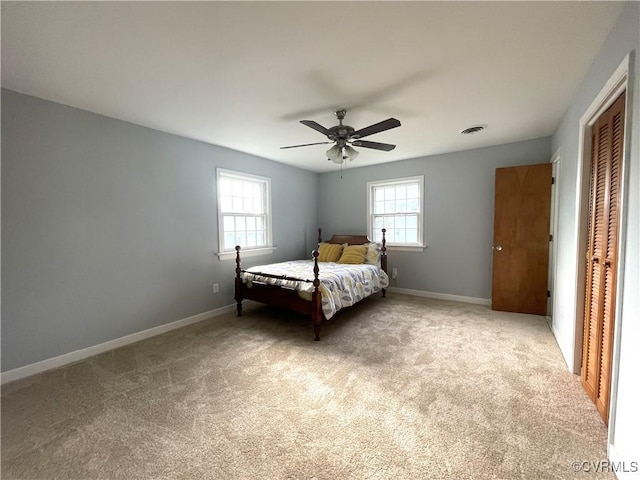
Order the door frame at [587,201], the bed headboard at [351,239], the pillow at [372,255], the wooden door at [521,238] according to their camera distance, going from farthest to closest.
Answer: the bed headboard at [351,239]
the pillow at [372,255]
the wooden door at [521,238]
the door frame at [587,201]

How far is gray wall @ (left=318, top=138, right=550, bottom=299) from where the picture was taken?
3947 mm

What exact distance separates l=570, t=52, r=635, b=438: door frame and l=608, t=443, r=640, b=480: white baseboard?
Result: 2.4 inches

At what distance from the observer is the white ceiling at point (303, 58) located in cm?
144

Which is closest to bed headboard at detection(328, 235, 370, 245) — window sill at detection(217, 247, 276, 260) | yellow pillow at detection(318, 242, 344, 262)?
yellow pillow at detection(318, 242, 344, 262)

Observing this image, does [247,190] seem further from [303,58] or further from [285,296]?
[303,58]

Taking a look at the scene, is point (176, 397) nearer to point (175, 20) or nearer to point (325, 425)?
point (325, 425)

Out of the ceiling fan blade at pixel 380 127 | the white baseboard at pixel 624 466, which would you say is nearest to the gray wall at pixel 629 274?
the white baseboard at pixel 624 466

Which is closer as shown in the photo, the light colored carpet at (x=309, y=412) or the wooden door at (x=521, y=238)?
the light colored carpet at (x=309, y=412)

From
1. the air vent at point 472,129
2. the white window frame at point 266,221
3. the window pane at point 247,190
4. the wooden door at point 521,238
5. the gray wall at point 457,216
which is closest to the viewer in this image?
the air vent at point 472,129

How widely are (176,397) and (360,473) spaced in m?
1.42

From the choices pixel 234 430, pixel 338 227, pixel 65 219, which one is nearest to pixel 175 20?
pixel 65 219

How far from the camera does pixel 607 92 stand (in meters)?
1.62

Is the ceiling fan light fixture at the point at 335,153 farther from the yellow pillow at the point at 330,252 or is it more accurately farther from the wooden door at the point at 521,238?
the wooden door at the point at 521,238

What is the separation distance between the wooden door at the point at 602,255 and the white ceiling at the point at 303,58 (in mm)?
569
